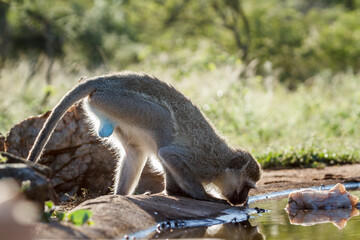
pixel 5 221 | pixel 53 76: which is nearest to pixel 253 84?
pixel 53 76

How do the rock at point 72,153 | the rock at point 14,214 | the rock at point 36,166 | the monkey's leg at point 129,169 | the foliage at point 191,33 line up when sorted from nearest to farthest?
the rock at point 14,214 → the rock at point 36,166 → the monkey's leg at point 129,169 → the rock at point 72,153 → the foliage at point 191,33

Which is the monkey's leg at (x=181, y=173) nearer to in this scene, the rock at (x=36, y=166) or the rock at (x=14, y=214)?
the rock at (x=36, y=166)

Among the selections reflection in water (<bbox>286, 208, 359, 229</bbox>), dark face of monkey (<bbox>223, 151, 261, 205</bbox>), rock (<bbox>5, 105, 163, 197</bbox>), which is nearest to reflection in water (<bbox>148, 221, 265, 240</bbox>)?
reflection in water (<bbox>286, 208, 359, 229</bbox>)

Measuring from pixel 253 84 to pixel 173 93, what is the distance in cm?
945

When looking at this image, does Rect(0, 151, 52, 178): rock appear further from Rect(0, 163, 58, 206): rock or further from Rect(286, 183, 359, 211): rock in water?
Rect(286, 183, 359, 211): rock in water

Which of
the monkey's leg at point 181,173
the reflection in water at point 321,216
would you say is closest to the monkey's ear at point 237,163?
the monkey's leg at point 181,173

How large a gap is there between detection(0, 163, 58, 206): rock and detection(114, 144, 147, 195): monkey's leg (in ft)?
7.04

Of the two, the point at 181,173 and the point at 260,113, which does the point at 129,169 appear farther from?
the point at 260,113

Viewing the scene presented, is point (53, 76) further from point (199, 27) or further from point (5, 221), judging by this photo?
point (199, 27)

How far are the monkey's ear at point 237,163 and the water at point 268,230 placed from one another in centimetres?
77

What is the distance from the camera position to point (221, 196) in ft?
24.2

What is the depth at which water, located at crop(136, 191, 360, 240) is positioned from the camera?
5.33 meters

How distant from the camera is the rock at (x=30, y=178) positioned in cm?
483

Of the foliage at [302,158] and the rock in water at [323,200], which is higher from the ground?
the rock in water at [323,200]
